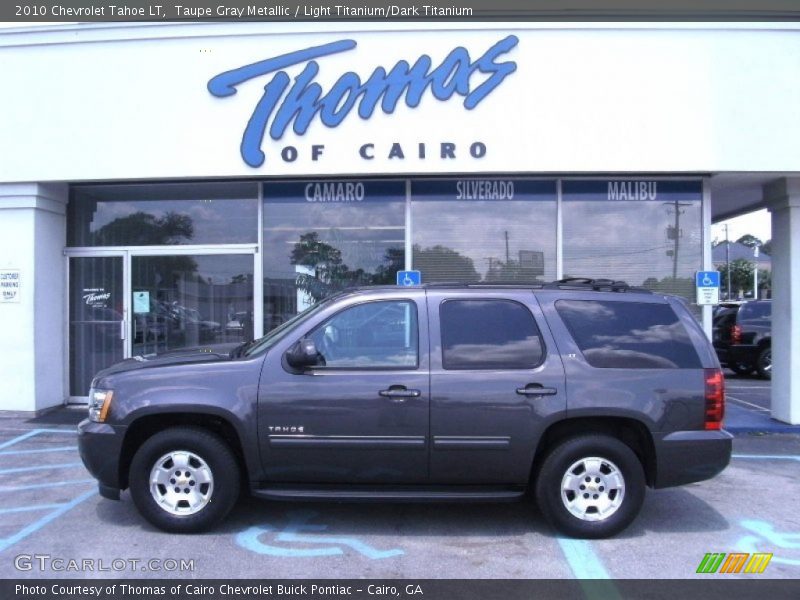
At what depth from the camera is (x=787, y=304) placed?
8.77 meters

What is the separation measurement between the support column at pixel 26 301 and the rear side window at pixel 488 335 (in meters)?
6.84

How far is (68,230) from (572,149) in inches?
300

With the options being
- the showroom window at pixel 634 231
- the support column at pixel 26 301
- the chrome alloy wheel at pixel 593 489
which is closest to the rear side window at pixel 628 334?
the chrome alloy wheel at pixel 593 489

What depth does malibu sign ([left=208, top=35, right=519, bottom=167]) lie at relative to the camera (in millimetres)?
8734

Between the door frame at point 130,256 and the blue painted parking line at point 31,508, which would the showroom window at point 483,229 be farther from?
the blue painted parking line at point 31,508

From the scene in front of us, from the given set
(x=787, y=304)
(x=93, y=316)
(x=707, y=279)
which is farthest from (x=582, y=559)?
(x=93, y=316)

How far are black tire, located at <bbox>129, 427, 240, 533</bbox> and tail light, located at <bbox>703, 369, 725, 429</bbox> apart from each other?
3.59 metres

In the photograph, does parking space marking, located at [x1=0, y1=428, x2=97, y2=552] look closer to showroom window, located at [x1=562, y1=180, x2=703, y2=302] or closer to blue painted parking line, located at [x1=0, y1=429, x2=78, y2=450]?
blue painted parking line, located at [x1=0, y1=429, x2=78, y2=450]

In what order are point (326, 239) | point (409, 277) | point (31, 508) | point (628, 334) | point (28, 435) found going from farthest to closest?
point (326, 239) → point (409, 277) → point (28, 435) → point (31, 508) → point (628, 334)

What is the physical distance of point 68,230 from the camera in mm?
10109

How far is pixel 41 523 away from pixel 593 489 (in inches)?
172

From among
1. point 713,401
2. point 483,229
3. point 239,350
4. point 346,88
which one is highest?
point 346,88

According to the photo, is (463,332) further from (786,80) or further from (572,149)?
(786,80)

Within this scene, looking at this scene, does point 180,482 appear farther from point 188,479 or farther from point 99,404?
point 99,404
